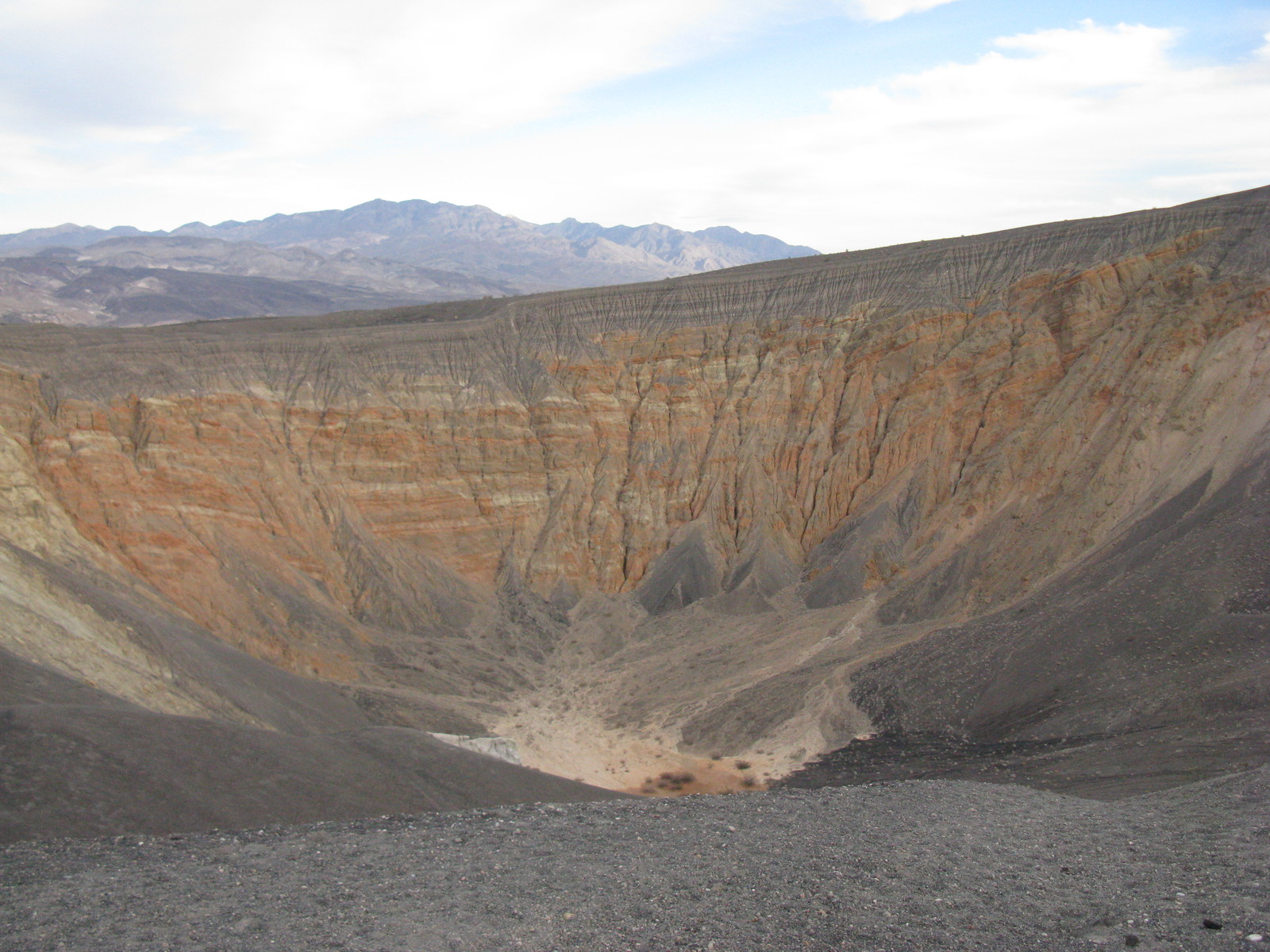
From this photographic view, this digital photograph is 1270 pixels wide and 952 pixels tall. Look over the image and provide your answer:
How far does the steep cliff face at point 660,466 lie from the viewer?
30172 mm

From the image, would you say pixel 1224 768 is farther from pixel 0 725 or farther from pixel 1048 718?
pixel 0 725

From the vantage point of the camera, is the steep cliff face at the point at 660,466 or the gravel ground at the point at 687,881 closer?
the gravel ground at the point at 687,881

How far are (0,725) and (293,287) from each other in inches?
6144

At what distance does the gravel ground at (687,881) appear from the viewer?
1016 centimetres

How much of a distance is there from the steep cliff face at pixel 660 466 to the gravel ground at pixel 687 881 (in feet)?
38.8

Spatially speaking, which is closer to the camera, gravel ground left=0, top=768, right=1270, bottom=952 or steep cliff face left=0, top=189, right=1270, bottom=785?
gravel ground left=0, top=768, right=1270, bottom=952

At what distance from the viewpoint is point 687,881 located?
39.3ft

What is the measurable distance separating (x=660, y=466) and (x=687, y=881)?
95.3 ft

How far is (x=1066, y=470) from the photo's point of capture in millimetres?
32969

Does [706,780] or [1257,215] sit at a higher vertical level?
[1257,215]

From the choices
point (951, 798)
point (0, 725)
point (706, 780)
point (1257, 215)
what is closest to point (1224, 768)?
point (951, 798)

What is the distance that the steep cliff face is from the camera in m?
30.2

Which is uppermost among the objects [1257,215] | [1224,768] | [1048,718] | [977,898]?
[1257,215]

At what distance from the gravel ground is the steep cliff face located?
1181cm
